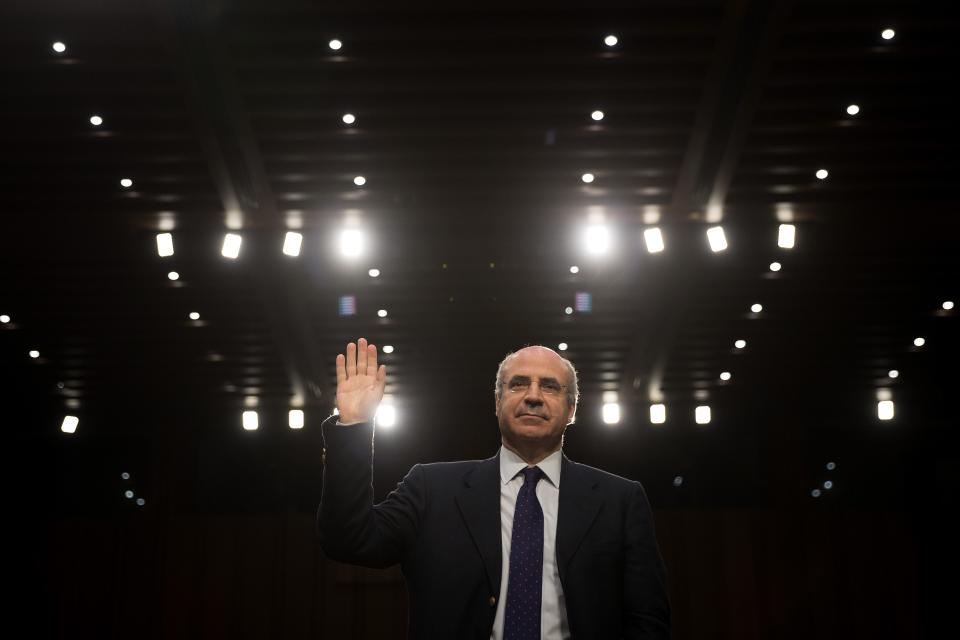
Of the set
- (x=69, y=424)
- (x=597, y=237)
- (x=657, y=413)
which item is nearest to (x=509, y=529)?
(x=597, y=237)

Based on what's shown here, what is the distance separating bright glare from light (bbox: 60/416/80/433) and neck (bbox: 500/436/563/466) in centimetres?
1118

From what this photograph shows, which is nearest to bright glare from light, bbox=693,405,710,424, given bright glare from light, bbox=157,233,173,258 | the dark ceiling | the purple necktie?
the dark ceiling

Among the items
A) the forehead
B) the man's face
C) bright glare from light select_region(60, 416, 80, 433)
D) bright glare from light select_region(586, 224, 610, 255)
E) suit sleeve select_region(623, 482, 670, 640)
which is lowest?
suit sleeve select_region(623, 482, 670, 640)

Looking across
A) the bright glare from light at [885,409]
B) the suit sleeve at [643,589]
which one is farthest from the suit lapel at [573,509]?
the bright glare from light at [885,409]

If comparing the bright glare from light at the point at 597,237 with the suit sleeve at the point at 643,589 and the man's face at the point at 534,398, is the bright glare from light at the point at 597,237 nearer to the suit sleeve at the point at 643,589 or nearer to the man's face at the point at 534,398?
the man's face at the point at 534,398

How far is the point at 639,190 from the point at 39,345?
6466mm

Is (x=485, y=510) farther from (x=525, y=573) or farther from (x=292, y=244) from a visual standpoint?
(x=292, y=244)

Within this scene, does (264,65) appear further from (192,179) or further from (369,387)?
(369,387)

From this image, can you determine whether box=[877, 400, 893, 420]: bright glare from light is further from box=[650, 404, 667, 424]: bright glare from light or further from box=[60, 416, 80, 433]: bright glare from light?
box=[60, 416, 80, 433]: bright glare from light

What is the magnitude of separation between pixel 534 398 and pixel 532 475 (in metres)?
0.17

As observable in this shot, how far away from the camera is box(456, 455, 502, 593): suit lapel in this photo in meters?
2.15

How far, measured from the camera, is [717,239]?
8.77 meters

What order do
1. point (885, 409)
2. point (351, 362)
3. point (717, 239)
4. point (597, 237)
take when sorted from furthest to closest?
point (885, 409)
point (597, 237)
point (717, 239)
point (351, 362)

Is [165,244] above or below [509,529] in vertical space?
above
